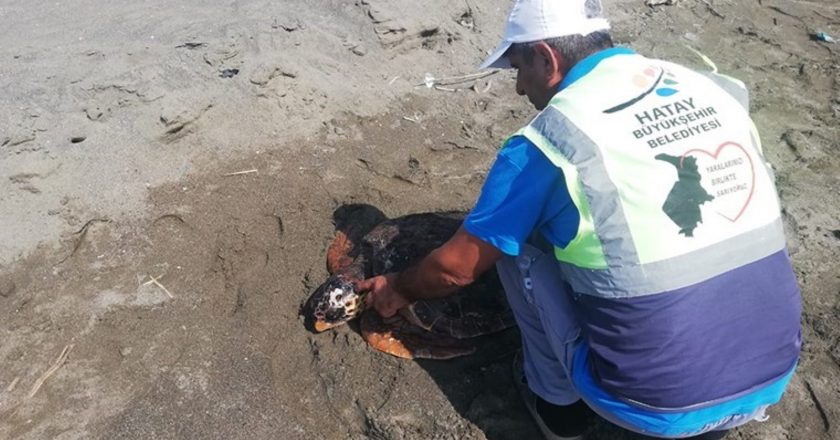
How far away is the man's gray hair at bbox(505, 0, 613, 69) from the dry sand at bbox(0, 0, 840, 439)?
1.49 meters

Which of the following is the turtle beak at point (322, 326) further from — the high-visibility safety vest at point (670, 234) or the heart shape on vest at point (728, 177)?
the heart shape on vest at point (728, 177)

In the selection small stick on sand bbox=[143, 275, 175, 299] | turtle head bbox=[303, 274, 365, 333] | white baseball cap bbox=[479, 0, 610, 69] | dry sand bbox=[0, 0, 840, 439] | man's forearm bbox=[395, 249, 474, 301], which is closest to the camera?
white baseball cap bbox=[479, 0, 610, 69]

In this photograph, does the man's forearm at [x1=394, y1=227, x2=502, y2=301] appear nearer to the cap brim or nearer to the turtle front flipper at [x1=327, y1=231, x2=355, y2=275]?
the cap brim

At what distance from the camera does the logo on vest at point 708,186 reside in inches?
81.4

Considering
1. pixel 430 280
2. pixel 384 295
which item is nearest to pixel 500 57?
pixel 430 280

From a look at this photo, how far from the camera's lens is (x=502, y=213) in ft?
7.43

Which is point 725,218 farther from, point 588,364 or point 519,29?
point 519,29

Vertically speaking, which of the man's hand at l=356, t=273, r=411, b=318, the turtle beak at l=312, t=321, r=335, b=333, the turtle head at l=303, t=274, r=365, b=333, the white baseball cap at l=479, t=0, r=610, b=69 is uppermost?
the white baseball cap at l=479, t=0, r=610, b=69

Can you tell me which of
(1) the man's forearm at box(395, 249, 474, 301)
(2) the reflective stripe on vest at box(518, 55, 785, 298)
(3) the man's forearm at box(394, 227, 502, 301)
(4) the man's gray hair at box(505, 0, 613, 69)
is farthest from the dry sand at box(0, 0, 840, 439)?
(4) the man's gray hair at box(505, 0, 613, 69)

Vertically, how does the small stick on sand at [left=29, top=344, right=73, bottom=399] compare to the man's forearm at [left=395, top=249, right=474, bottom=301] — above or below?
below

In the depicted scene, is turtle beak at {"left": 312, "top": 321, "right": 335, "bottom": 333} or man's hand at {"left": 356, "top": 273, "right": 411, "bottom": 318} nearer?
man's hand at {"left": 356, "top": 273, "right": 411, "bottom": 318}

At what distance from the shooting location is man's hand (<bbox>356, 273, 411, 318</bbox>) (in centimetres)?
312

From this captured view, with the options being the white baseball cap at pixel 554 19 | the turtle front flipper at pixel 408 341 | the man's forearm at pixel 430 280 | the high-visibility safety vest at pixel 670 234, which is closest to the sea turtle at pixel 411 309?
the turtle front flipper at pixel 408 341

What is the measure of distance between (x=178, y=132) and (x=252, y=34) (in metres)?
0.98
